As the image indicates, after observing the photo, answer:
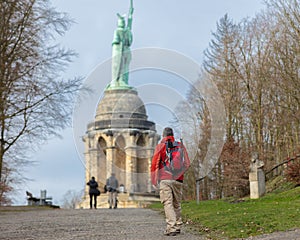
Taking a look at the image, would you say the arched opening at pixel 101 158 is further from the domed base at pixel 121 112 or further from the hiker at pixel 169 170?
the hiker at pixel 169 170

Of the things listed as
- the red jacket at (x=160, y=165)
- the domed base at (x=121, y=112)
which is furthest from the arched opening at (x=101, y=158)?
the red jacket at (x=160, y=165)

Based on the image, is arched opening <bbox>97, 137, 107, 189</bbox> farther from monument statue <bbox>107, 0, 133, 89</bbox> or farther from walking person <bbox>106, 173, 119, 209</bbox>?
walking person <bbox>106, 173, 119, 209</bbox>

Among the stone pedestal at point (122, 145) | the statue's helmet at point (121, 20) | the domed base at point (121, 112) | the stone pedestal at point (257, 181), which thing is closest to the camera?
the stone pedestal at point (257, 181)

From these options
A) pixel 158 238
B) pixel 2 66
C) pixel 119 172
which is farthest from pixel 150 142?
pixel 158 238

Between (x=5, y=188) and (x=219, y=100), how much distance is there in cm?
→ 1201

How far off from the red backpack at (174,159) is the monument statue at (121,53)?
38.3 metres

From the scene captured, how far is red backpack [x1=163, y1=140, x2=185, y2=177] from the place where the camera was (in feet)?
31.1

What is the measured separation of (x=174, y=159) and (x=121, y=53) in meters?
39.9

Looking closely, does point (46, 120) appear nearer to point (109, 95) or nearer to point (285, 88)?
point (285, 88)

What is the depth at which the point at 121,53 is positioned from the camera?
48656mm

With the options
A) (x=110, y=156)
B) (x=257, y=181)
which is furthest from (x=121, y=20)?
(x=257, y=181)

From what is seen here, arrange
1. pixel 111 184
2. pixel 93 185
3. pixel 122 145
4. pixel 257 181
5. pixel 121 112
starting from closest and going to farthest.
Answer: pixel 257 181, pixel 111 184, pixel 93 185, pixel 122 145, pixel 121 112

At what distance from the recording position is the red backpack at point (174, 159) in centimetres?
949

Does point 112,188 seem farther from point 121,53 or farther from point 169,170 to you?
point 121,53
